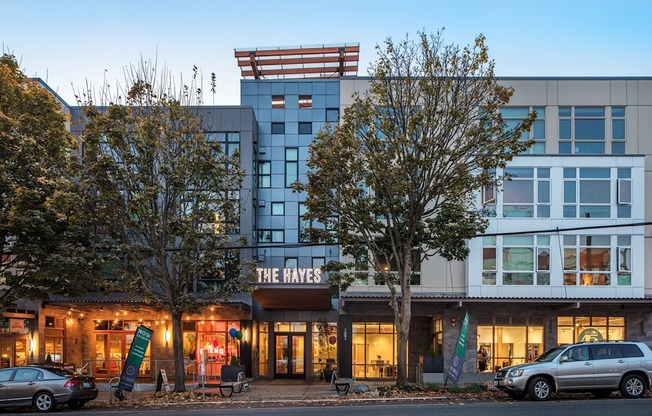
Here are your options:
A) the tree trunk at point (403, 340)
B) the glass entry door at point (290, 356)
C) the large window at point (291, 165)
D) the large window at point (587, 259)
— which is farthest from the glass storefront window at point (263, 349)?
the large window at point (587, 259)

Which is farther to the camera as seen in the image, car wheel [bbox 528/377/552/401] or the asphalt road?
car wheel [bbox 528/377/552/401]

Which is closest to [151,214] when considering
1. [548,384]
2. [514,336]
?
[548,384]

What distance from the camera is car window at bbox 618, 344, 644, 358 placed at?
17.9m

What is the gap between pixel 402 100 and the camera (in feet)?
68.6

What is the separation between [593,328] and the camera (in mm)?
27781

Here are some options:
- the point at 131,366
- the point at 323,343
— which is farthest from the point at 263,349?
the point at 131,366

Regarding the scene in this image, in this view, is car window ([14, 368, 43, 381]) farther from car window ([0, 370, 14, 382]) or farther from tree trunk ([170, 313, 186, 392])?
tree trunk ([170, 313, 186, 392])

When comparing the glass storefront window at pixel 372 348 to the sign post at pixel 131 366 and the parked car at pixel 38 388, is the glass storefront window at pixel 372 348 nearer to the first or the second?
the sign post at pixel 131 366

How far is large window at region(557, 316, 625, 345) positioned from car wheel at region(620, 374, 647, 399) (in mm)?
10178

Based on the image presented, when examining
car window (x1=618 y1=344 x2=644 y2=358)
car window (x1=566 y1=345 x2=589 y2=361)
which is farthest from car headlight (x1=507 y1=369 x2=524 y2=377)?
car window (x1=618 y1=344 x2=644 y2=358)

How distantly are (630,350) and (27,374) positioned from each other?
1748 cm

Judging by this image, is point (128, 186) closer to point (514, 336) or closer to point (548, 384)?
point (548, 384)

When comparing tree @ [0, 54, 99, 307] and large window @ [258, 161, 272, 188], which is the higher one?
large window @ [258, 161, 272, 188]

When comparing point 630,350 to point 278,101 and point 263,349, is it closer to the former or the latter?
point 263,349
